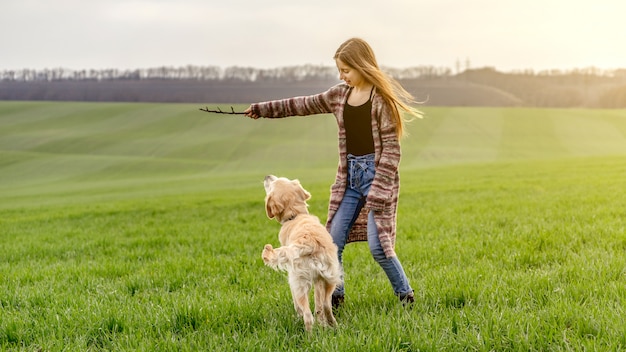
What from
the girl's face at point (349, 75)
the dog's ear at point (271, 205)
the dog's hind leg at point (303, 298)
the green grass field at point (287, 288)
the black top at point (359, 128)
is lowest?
the green grass field at point (287, 288)

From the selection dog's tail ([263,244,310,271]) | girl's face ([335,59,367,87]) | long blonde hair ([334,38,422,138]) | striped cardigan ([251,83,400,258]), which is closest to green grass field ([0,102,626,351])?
dog's tail ([263,244,310,271])

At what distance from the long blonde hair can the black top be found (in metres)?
0.18

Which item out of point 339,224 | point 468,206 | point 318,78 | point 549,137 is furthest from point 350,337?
point 318,78

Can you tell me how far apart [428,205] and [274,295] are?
11.3m

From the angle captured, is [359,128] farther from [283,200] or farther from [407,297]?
[407,297]

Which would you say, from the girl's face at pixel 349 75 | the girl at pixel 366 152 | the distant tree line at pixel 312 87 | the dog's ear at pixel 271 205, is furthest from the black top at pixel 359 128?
the distant tree line at pixel 312 87

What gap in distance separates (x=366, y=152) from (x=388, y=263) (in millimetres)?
1096

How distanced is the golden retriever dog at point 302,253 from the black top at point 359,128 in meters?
0.75

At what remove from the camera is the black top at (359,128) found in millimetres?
5406

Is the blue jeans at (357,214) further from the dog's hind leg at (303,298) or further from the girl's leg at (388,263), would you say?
the dog's hind leg at (303,298)

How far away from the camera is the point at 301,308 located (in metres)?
4.71

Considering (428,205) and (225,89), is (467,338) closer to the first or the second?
(428,205)

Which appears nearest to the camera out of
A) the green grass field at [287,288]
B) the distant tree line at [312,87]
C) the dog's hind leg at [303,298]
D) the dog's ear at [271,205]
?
the green grass field at [287,288]

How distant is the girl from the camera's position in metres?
5.27
